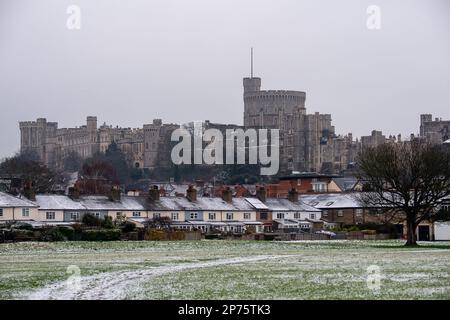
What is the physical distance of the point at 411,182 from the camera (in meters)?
61.5

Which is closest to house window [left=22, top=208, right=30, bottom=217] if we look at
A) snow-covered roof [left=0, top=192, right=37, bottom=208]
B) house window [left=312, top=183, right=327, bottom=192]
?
snow-covered roof [left=0, top=192, right=37, bottom=208]

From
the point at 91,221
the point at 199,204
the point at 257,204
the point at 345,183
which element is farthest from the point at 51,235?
the point at 345,183

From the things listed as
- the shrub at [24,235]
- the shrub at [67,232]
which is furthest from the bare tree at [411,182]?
the shrub at [24,235]

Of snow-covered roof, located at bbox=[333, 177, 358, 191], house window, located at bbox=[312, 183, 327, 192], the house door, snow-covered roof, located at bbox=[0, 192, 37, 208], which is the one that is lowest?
the house door

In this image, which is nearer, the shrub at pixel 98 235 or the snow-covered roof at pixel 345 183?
the shrub at pixel 98 235

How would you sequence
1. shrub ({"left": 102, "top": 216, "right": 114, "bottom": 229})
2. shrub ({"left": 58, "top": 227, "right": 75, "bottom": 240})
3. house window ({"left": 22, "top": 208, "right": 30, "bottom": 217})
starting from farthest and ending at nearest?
house window ({"left": 22, "top": 208, "right": 30, "bottom": 217})
shrub ({"left": 102, "top": 216, "right": 114, "bottom": 229})
shrub ({"left": 58, "top": 227, "right": 75, "bottom": 240})

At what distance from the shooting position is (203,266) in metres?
35.8

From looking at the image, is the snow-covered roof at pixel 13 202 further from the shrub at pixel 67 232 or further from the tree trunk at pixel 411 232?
the tree trunk at pixel 411 232

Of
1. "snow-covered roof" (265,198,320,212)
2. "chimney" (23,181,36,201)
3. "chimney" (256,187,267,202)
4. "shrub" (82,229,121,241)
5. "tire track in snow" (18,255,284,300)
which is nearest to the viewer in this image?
"tire track in snow" (18,255,284,300)

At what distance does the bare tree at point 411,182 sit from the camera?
201ft

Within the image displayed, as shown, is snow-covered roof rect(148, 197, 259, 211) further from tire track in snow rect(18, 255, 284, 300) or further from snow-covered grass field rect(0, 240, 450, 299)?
tire track in snow rect(18, 255, 284, 300)

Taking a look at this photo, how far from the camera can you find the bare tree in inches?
2406

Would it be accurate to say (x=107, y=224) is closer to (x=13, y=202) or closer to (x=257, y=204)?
(x=13, y=202)

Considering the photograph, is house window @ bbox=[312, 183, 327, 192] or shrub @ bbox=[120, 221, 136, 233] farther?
house window @ bbox=[312, 183, 327, 192]
